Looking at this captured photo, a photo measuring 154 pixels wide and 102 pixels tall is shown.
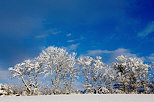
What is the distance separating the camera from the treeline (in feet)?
97.7

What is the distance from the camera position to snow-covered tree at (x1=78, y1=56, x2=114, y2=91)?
119 feet

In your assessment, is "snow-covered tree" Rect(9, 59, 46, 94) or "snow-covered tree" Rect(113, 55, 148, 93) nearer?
"snow-covered tree" Rect(9, 59, 46, 94)

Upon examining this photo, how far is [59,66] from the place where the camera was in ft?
101

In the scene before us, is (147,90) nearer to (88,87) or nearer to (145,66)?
(145,66)

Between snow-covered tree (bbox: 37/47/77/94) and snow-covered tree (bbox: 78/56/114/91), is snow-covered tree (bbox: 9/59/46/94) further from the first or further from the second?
snow-covered tree (bbox: 78/56/114/91)

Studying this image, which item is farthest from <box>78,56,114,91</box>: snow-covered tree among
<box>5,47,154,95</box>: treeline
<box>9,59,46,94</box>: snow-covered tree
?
<box>9,59,46,94</box>: snow-covered tree

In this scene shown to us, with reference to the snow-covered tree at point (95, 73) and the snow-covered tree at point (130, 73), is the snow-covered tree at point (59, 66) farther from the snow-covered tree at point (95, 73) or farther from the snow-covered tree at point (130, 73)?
the snow-covered tree at point (130, 73)

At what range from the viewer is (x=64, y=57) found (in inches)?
1236

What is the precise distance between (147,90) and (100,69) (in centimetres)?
1132

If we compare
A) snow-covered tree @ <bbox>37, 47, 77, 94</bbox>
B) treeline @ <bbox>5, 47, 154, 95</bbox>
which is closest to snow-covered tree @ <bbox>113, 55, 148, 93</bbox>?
A: treeline @ <bbox>5, 47, 154, 95</bbox>

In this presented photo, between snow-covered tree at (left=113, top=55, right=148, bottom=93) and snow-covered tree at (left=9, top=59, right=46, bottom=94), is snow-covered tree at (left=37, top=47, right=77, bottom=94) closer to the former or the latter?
snow-covered tree at (left=9, top=59, right=46, bottom=94)

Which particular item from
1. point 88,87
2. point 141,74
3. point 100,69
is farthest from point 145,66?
point 88,87

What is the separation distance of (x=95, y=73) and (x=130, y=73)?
8.23 m

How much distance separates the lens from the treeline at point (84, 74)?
29.8m
